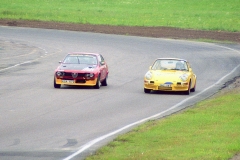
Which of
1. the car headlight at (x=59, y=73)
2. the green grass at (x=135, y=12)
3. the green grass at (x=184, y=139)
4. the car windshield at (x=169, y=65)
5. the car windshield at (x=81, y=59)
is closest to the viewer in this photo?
the green grass at (x=184, y=139)

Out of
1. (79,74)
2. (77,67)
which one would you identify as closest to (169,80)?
(79,74)

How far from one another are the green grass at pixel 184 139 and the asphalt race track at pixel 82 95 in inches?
22.4

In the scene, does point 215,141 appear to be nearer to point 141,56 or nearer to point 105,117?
point 105,117

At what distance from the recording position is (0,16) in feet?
215

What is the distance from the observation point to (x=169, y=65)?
25469mm

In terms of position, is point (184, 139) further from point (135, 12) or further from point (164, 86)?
point (135, 12)

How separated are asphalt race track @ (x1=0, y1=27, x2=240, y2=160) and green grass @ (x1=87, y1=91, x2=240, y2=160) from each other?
0.57 metres

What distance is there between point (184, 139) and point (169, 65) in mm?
11815

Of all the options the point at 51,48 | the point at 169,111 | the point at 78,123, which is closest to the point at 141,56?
the point at 51,48

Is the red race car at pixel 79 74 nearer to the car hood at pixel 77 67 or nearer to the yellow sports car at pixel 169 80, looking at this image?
the car hood at pixel 77 67

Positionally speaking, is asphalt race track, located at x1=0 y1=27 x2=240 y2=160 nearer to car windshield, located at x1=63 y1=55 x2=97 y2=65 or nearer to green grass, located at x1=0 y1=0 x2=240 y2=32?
car windshield, located at x1=63 y1=55 x2=97 y2=65

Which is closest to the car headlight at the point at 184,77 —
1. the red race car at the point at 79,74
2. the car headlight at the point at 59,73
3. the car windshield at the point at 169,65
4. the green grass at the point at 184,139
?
the car windshield at the point at 169,65

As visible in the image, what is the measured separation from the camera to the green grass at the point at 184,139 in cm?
1223

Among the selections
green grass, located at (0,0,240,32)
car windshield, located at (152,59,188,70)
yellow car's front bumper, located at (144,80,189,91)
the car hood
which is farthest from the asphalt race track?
green grass, located at (0,0,240,32)
